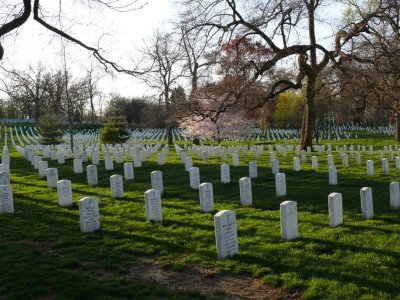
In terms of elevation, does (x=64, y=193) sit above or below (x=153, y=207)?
above

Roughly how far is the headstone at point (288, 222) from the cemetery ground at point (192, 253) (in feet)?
0.70

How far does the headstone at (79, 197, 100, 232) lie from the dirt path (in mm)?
2268

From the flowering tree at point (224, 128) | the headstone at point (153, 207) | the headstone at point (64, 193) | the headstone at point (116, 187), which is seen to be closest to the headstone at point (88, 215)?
the headstone at point (153, 207)

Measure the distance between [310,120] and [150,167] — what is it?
34.6 ft

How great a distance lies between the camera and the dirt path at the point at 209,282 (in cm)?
532

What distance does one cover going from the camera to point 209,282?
18.9ft

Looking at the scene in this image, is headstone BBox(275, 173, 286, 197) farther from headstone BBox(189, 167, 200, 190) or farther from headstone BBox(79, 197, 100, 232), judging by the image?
headstone BBox(79, 197, 100, 232)

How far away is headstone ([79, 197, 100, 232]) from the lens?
8354 mm

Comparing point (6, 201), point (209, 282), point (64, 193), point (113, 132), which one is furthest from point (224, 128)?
point (209, 282)

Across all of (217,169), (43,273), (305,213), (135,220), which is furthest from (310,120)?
(43,273)

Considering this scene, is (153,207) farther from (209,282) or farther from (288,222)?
(209,282)

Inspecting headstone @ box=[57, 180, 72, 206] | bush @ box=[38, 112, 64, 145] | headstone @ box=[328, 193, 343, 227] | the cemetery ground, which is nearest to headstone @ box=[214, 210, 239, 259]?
the cemetery ground

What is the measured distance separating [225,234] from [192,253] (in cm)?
70

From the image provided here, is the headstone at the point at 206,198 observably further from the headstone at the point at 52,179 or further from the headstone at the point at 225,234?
the headstone at the point at 52,179
